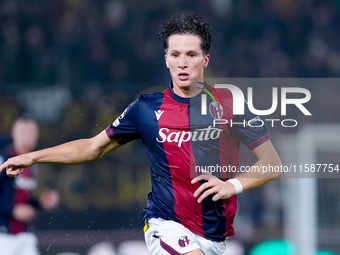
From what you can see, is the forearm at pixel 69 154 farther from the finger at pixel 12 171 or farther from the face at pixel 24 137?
the face at pixel 24 137

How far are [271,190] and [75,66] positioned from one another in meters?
4.23

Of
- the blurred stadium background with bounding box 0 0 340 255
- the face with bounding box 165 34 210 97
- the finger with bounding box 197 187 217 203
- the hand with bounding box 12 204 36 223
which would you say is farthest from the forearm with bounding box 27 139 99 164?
the blurred stadium background with bounding box 0 0 340 255

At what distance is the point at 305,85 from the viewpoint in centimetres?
1305

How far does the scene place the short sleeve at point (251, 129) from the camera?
4.48 meters

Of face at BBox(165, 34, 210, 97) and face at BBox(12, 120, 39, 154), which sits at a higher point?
face at BBox(165, 34, 210, 97)

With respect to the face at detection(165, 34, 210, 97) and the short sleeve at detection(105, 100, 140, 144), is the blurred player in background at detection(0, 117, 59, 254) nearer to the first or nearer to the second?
the short sleeve at detection(105, 100, 140, 144)

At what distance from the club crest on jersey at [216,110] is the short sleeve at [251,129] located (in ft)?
0.35

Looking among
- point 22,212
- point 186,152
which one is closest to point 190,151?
point 186,152

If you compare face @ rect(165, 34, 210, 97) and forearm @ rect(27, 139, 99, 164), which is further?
forearm @ rect(27, 139, 99, 164)

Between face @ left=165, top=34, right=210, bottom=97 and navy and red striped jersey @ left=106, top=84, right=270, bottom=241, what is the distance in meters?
0.18

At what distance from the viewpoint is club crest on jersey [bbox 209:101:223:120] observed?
452 centimetres

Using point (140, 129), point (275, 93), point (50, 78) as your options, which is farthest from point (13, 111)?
point (140, 129)

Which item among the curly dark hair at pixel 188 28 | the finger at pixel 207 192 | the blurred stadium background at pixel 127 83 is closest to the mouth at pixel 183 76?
the curly dark hair at pixel 188 28

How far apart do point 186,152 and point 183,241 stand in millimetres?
581
